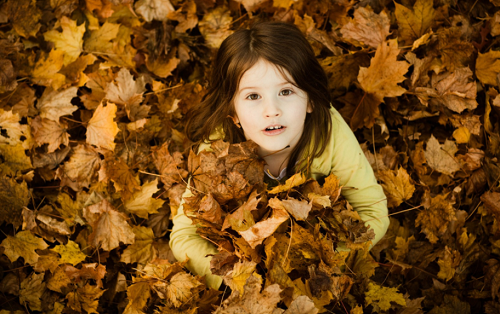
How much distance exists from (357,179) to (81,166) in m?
1.27

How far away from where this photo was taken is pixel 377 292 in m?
1.60

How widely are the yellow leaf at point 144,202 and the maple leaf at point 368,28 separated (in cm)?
118

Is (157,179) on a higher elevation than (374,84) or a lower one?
lower

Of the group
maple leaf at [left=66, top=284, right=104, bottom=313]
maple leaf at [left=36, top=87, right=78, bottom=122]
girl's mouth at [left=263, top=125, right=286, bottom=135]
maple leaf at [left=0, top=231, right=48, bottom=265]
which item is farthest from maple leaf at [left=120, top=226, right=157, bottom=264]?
girl's mouth at [left=263, top=125, right=286, bottom=135]

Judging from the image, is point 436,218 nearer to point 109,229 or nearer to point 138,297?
point 138,297

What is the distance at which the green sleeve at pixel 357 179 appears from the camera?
1633 mm

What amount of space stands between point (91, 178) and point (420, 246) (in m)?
1.60

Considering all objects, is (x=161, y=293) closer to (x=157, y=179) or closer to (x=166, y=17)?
(x=157, y=179)

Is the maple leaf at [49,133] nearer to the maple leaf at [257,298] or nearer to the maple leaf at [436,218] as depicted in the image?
the maple leaf at [257,298]

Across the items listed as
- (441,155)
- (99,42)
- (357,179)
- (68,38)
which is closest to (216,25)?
(99,42)

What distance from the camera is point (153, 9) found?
1979mm

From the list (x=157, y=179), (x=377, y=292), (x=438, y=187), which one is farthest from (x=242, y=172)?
(x=438, y=187)

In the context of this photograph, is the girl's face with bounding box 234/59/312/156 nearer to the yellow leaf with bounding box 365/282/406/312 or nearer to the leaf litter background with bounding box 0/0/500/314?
the leaf litter background with bounding box 0/0/500/314

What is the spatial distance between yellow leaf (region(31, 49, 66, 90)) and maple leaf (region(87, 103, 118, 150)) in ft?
0.91
